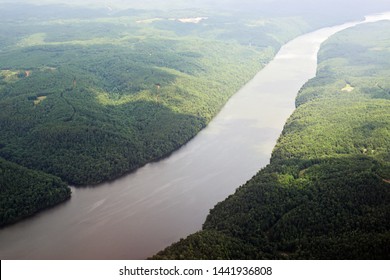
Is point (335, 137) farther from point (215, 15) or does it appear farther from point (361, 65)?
point (215, 15)

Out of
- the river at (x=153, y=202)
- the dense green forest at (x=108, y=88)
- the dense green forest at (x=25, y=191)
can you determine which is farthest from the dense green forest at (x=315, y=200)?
the dense green forest at (x=25, y=191)

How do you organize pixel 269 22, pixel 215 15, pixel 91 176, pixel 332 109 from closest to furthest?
pixel 91 176
pixel 332 109
pixel 269 22
pixel 215 15

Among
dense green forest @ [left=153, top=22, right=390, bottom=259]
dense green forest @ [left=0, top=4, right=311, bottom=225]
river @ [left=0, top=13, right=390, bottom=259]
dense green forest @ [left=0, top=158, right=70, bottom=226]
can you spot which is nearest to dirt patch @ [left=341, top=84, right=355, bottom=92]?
dense green forest @ [left=153, top=22, right=390, bottom=259]

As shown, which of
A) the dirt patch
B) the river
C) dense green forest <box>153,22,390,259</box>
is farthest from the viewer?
the dirt patch

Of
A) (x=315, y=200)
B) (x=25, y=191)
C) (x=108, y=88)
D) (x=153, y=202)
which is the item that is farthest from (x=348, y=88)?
(x=25, y=191)

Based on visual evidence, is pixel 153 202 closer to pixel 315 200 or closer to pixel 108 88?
pixel 315 200

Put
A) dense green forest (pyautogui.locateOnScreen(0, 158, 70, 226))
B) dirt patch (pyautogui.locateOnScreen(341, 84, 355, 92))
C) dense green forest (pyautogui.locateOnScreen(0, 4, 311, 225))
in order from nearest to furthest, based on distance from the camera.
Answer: dense green forest (pyautogui.locateOnScreen(0, 158, 70, 226)) < dense green forest (pyautogui.locateOnScreen(0, 4, 311, 225)) < dirt patch (pyautogui.locateOnScreen(341, 84, 355, 92))

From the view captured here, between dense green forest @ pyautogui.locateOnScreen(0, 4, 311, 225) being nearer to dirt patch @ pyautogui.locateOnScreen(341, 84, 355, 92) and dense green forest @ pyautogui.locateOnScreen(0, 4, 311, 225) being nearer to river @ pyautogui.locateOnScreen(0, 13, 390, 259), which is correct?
river @ pyautogui.locateOnScreen(0, 13, 390, 259)

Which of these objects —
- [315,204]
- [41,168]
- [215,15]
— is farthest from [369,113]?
[215,15]
